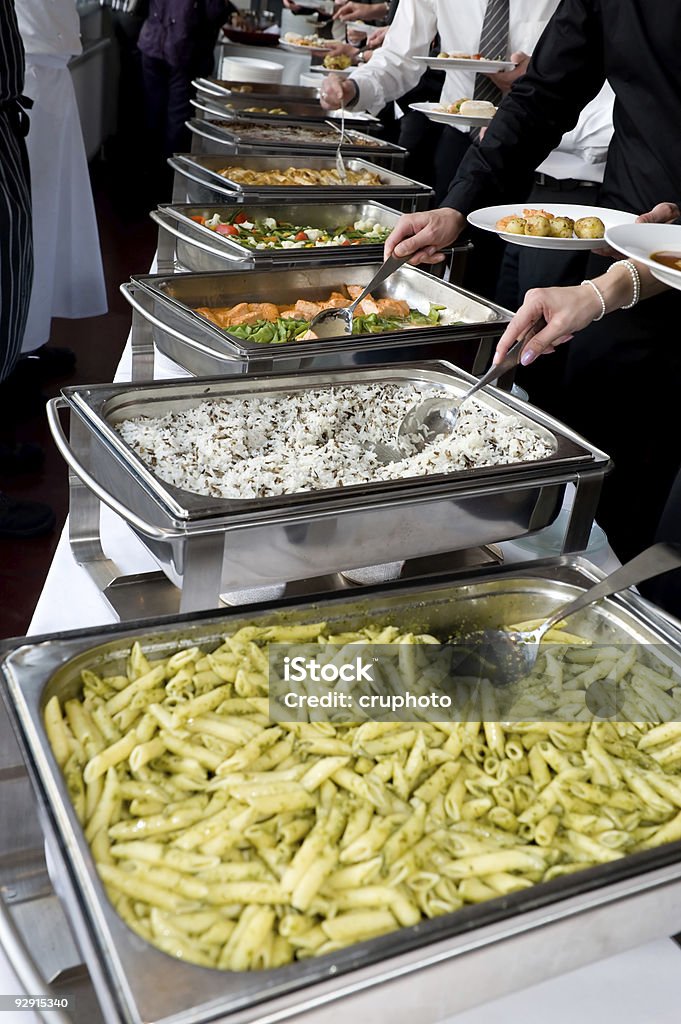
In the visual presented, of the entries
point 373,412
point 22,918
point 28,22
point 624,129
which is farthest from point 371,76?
point 22,918

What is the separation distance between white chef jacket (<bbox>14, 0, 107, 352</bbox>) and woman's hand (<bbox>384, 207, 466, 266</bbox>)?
1.69 m

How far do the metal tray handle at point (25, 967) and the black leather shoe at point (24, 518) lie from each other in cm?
190

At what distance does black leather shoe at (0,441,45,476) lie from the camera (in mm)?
2766

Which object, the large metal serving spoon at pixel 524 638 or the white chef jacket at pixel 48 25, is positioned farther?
the white chef jacket at pixel 48 25

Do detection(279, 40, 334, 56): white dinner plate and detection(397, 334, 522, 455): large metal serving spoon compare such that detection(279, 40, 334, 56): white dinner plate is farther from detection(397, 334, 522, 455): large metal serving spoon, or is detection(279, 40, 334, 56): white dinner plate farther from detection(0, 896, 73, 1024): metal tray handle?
detection(0, 896, 73, 1024): metal tray handle

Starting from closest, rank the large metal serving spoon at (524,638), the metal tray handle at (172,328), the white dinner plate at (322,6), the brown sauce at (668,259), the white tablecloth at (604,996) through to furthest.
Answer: the white tablecloth at (604,996)
the large metal serving spoon at (524,638)
the brown sauce at (668,259)
the metal tray handle at (172,328)
the white dinner plate at (322,6)

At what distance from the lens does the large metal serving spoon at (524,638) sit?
967mm

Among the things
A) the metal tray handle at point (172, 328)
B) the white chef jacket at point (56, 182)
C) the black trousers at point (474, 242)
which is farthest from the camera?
the black trousers at point (474, 242)

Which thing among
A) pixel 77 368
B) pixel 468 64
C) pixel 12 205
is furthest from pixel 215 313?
pixel 77 368

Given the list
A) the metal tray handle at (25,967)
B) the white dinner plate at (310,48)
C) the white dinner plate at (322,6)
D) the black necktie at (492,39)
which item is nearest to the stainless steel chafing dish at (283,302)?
the metal tray handle at (25,967)

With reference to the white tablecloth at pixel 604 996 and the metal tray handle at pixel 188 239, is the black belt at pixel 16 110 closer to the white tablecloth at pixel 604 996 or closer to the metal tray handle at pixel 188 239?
the metal tray handle at pixel 188 239

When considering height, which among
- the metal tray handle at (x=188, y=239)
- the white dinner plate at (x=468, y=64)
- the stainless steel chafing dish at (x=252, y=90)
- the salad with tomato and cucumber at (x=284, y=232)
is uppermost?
the white dinner plate at (x=468, y=64)

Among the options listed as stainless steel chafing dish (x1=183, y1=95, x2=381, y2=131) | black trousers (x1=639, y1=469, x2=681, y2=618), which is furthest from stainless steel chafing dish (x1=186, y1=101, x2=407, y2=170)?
black trousers (x1=639, y1=469, x2=681, y2=618)

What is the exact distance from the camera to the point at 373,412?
141 centimetres
